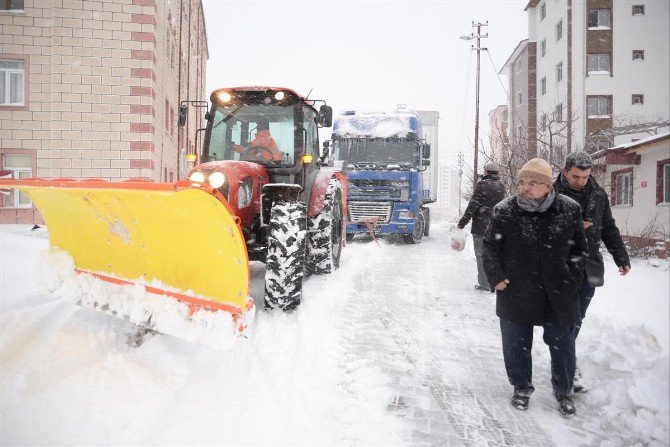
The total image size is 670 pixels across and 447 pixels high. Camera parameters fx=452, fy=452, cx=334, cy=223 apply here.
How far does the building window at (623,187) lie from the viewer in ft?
42.9

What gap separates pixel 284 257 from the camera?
159 inches

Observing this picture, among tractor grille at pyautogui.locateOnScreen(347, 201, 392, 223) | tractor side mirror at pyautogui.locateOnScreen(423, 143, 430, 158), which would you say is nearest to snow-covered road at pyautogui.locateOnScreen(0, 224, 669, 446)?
tractor grille at pyautogui.locateOnScreen(347, 201, 392, 223)

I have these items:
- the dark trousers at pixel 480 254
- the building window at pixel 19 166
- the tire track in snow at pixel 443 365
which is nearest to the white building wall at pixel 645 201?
the dark trousers at pixel 480 254

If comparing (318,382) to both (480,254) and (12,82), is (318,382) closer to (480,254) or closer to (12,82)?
(480,254)

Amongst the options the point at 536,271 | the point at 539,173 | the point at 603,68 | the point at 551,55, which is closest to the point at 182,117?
the point at 539,173

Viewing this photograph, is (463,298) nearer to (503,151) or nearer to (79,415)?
(79,415)

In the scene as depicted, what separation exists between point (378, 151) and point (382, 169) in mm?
526

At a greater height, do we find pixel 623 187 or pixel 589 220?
pixel 623 187

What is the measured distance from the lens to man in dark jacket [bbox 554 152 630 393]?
122 inches

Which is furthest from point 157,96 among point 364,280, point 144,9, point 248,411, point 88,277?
point 248,411

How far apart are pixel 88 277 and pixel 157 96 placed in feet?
34.6

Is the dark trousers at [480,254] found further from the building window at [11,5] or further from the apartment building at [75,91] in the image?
the building window at [11,5]

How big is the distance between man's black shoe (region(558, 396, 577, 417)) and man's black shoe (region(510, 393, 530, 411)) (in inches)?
7.6

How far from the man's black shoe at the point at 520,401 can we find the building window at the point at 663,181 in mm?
11371
